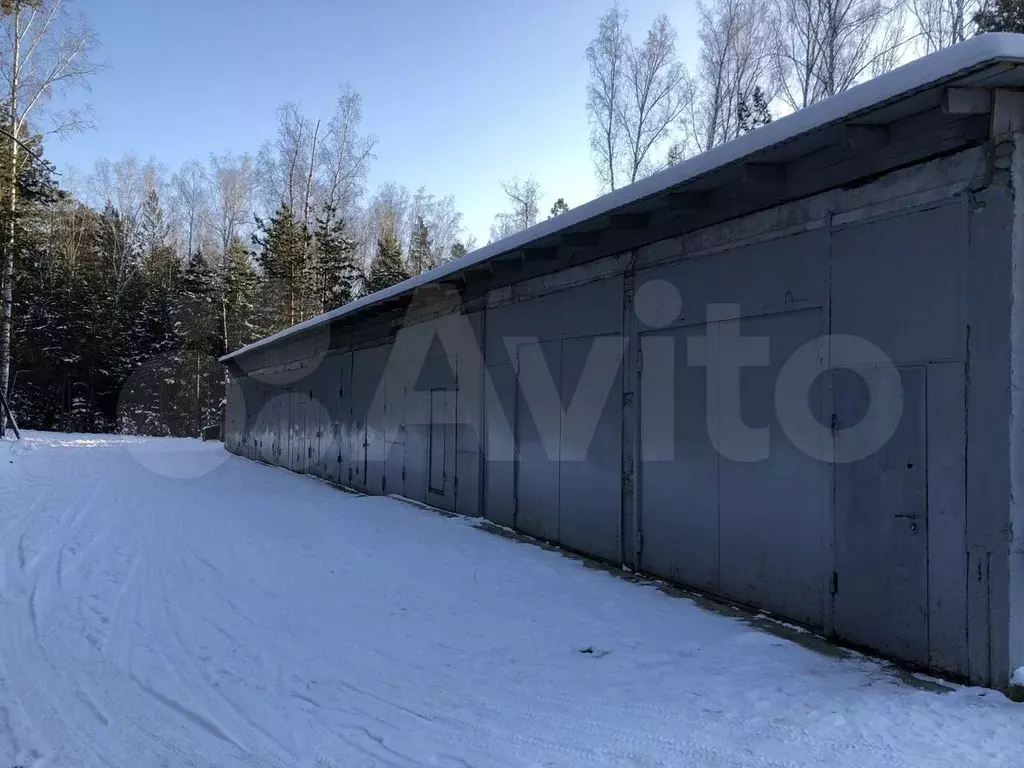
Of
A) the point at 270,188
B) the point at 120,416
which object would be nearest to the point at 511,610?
the point at 270,188

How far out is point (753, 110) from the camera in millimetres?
21578

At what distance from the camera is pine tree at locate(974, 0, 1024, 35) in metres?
13.4

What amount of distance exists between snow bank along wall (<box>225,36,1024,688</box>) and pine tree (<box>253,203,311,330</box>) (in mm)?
22846

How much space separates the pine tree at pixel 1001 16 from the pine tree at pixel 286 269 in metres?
24.0

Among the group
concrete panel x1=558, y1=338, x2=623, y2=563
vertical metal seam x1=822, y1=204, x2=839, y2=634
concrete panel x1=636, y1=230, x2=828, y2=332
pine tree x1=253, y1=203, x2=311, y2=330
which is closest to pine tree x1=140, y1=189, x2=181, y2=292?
pine tree x1=253, y1=203, x2=311, y2=330

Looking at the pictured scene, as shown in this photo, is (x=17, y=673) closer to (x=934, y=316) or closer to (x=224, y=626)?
(x=224, y=626)

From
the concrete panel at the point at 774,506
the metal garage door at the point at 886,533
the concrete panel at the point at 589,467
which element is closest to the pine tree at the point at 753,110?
the concrete panel at the point at 589,467

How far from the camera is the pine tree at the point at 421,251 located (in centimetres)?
3532

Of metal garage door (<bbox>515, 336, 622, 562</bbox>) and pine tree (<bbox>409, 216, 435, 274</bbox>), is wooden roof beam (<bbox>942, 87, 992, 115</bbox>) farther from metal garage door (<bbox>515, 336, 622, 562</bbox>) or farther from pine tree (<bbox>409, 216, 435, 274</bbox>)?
pine tree (<bbox>409, 216, 435, 274</bbox>)

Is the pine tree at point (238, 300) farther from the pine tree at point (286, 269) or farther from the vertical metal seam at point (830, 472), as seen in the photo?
the vertical metal seam at point (830, 472)

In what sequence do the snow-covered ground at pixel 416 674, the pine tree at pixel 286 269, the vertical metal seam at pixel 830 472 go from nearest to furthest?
the snow-covered ground at pixel 416 674
the vertical metal seam at pixel 830 472
the pine tree at pixel 286 269

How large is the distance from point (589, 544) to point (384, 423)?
19.1 ft

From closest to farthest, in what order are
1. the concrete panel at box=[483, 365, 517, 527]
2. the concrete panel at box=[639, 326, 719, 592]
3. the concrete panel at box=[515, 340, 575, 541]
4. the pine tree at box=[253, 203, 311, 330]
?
1. the concrete panel at box=[639, 326, 719, 592]
2. the concrete panel at box=[515, 340, 575, 541]
3. the concrete panel at box=[483, 365, 517, 527]
4. the pine tree at box=[253, 203, 311, 330]

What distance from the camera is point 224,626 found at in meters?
4.76
